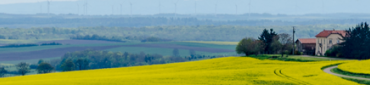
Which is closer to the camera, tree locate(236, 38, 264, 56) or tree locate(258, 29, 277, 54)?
tree locate(236, 38, 264, 56)

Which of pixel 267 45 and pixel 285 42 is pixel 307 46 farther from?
pixel 267 45

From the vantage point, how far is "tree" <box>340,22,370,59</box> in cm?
9588

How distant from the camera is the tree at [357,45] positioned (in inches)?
3775

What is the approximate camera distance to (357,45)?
97938mm

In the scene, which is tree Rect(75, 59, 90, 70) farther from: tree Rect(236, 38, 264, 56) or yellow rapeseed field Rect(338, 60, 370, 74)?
yellow rapeseed field Rect(338, 60, 370, 74)

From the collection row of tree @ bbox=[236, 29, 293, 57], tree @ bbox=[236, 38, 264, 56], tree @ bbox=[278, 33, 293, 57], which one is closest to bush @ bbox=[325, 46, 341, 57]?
row of tree @ bbox=[236, 29, 293, 57]

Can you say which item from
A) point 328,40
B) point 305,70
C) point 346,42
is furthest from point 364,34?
point 305,70

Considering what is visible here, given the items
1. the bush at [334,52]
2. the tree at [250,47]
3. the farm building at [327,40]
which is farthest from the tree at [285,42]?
the bush at [334,52]

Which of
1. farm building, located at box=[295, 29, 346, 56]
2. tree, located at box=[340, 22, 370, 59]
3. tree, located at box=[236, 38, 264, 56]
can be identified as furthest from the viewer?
farm building, located at box=[295, 29, 346, 56]

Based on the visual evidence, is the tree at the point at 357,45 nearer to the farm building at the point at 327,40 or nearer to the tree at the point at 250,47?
the farm building at the point at 327,40

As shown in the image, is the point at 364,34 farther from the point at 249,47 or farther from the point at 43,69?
the point at 43,69

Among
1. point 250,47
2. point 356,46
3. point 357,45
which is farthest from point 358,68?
point 250,47

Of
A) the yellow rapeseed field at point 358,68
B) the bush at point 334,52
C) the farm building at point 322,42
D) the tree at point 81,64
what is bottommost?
the tree at point 81,64

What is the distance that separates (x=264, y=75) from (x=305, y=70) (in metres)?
6.99
